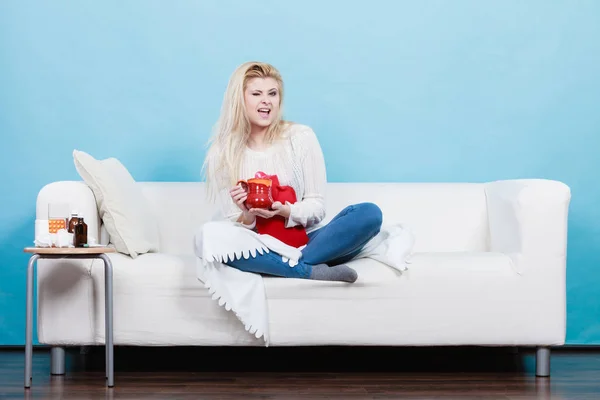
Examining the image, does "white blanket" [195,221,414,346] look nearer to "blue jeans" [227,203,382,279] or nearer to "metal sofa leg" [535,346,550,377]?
"blue jeans" [227,203,382,279]

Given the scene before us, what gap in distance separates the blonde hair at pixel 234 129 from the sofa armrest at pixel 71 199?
1.41 feet

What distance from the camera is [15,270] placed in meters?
3.88

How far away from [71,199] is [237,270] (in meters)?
0.66

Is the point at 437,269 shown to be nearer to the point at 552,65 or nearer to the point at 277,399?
the point at 277,399

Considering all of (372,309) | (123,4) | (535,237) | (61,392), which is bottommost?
(61,392)

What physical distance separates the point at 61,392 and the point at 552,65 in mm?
2492

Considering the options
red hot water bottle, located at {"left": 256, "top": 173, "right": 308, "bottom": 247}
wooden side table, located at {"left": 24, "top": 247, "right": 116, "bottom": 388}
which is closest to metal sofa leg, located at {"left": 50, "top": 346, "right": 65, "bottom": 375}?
wooden side table, located at {"left": 24, "top": 247, "right": 116, "bottom": 388}

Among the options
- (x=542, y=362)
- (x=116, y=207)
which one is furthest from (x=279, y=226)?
(x=542, y=362)

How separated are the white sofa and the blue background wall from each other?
0.83m

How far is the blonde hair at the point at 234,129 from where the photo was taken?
126 inches

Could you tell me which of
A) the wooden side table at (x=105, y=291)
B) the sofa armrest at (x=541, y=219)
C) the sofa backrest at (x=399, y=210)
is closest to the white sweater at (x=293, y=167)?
the sofa backrest at (x=399, y=210)

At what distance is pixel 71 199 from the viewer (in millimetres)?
3129

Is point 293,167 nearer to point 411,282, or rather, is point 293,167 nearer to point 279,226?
point 279,226

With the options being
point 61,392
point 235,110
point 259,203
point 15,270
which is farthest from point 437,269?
point 15,270
